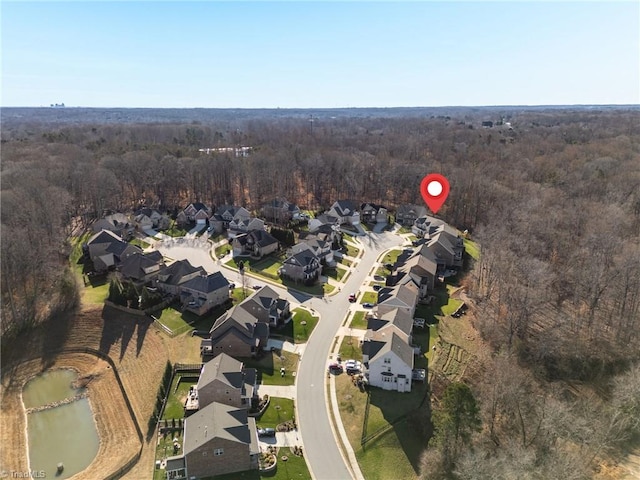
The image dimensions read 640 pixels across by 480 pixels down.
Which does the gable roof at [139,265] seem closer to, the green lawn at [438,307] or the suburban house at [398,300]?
the suburban house at [398,300]

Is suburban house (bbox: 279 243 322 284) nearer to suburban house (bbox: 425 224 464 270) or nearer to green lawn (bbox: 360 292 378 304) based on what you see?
green lawn (bbox: 360 292 378 304)

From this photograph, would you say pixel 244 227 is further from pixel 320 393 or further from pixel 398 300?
pixel 320 393

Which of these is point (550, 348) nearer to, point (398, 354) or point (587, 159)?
point (398, 354)

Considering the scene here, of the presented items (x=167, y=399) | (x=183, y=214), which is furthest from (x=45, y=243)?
(x=167, y=399)

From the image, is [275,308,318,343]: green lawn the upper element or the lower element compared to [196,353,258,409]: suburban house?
lower

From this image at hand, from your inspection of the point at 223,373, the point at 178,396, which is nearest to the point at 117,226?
the point at 178,396

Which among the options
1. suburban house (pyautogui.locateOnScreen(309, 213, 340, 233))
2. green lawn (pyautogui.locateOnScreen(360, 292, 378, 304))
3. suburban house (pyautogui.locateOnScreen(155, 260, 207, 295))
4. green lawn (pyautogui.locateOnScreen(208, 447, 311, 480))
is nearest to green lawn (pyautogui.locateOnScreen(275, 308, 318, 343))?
green lawn (pyautogui.locateOnScreen(360, 292, 378, 304))
